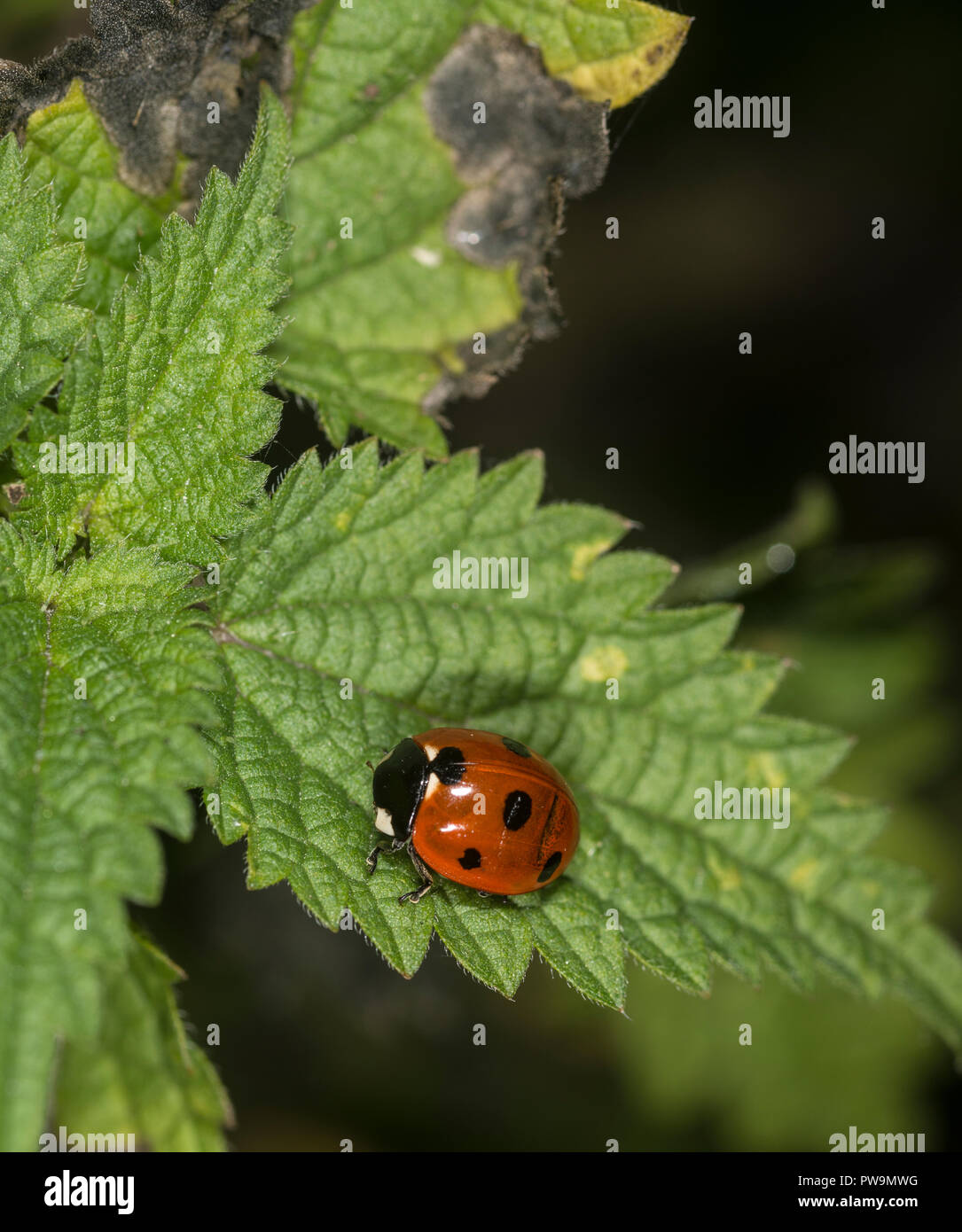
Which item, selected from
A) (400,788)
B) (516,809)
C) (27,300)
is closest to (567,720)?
(516,809)

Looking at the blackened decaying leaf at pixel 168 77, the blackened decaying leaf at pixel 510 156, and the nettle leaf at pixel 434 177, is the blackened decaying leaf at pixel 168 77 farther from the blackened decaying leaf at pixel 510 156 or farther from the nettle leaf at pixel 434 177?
the blackened decaying leaf at pixel 510 156

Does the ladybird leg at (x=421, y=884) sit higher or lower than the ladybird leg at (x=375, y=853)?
lower

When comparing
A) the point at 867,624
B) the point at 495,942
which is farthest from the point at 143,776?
the point at 867,624

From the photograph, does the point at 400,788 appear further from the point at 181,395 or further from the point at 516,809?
the point at 181,395

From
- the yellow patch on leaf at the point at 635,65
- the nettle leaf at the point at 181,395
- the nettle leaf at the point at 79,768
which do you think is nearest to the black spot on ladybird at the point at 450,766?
the nettle leaf at the point at 79,768

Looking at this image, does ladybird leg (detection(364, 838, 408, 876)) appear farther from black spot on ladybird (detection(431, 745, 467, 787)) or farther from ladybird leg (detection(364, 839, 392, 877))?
black spot on ladybird (detection(431, 745, 467, 787))

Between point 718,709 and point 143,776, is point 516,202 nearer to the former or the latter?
point 718,709

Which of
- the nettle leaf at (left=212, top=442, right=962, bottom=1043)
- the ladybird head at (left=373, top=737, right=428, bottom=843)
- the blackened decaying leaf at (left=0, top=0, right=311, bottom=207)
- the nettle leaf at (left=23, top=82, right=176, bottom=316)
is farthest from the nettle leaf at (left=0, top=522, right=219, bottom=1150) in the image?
the blackened decaying leaf at (left=0, top=0, right=311, bottom=207)
